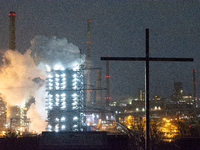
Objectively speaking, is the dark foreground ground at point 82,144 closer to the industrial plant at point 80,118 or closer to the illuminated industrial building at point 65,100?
the industrial plant at point 80,118

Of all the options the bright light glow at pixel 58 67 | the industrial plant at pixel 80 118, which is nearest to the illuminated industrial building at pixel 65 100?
the industrial plant at pixel 80 118

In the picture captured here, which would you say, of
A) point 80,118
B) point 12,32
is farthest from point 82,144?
point 12,32

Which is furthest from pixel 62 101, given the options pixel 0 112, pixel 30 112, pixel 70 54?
pixel 0 112

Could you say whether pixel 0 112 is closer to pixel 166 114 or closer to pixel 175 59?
pixel 166 114

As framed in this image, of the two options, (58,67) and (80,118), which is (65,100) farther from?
(58,67)

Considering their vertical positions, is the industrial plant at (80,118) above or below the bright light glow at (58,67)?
below

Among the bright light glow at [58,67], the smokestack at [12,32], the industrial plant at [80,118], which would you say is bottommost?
the industrial plant at [80,118]

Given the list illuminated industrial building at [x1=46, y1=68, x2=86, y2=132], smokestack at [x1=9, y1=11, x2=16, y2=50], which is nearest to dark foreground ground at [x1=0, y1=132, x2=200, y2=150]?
illuminated industrial building at [x1=46, y1=68, x2=86, y2=132]

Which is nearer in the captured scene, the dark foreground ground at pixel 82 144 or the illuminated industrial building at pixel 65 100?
the dark foreground ground at pixel 82 144

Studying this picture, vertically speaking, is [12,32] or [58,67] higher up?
[12,32]


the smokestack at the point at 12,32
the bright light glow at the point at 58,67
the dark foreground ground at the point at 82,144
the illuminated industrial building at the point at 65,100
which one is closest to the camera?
the dark foreground ground at the point at 82,144

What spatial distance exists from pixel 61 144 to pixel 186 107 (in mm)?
45369

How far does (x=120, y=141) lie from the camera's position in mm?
8008

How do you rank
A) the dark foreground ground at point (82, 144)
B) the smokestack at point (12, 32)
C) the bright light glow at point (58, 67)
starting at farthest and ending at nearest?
the smokestack at point (12, 32) → the bright light glow at point (58, 67) → the dark foreground ground at point (82, 144)
